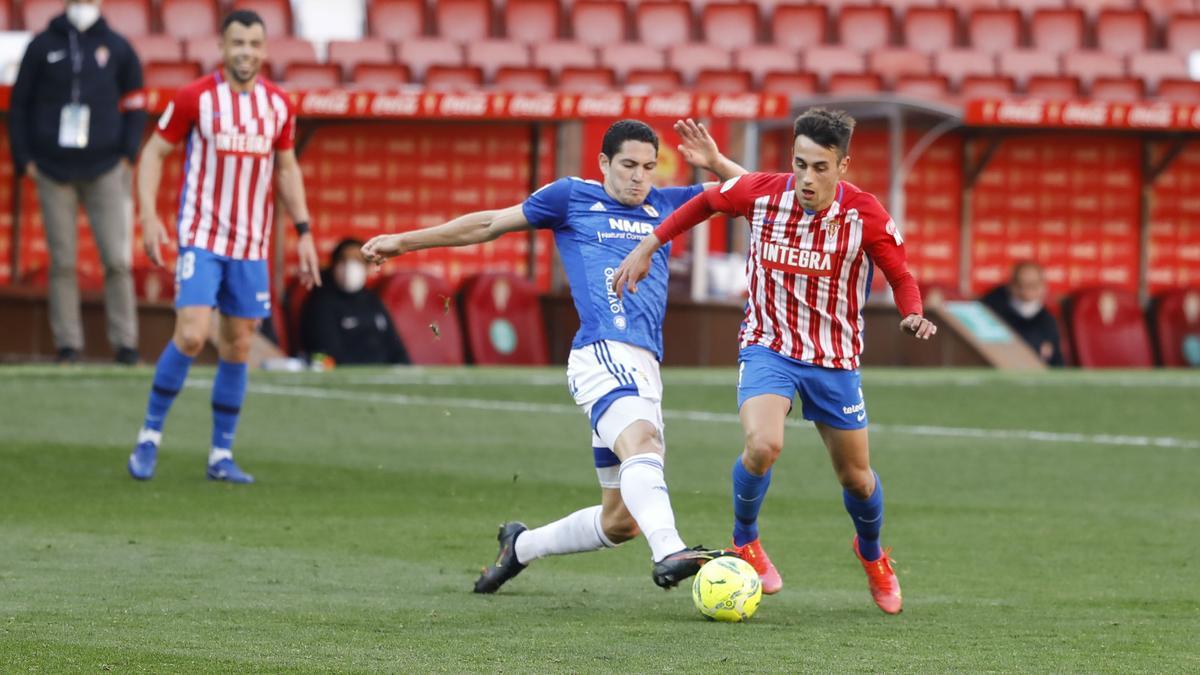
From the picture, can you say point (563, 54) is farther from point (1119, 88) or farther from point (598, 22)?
point (1119, 88)

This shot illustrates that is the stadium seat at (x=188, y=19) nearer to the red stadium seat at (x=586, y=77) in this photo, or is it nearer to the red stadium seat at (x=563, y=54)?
the red stadium seat at (x=563, y=54)

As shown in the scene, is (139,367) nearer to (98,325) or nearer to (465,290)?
(98,325)

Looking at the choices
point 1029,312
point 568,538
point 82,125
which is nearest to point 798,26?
point 1029,312

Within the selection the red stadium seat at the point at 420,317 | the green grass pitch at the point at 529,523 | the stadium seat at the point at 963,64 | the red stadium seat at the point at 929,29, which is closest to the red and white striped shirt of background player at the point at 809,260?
the green grass pitch at the point at 529,523

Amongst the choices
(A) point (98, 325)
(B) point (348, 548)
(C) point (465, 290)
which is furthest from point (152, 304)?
(B) point (348, 548)

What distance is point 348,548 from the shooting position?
747 cm

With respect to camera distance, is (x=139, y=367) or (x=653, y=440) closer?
(x=653, y=440)

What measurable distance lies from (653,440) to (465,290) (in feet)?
37.8

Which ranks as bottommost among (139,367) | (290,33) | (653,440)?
(139,367)

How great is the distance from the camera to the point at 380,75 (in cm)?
1819

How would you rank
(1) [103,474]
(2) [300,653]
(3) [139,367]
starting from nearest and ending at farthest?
1. (2) [300,653]
2. (1) [103,474]
3. (3) [139,367]

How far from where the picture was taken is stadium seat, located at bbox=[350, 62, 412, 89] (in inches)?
711

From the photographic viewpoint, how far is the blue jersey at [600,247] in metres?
6.48

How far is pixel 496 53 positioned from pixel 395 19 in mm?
1207
